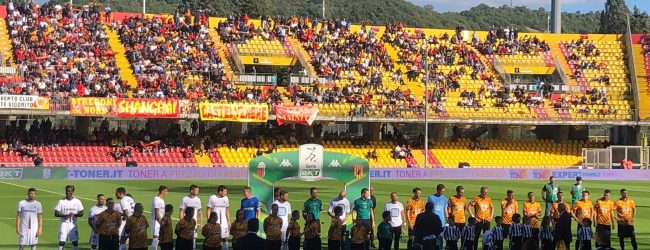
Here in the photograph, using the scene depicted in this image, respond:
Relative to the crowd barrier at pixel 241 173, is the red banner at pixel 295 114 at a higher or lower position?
higher

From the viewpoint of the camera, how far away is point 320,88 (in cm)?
7069

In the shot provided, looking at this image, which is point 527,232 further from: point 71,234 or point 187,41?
point 187,41

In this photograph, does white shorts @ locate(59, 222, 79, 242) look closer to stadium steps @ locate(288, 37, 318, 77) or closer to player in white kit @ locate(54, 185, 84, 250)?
player in white kit @ locate(54, 185, 84, 250)

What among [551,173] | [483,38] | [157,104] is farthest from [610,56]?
[157,104]

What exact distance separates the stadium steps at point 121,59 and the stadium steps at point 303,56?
11.3 meters

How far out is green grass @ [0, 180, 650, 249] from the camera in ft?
104

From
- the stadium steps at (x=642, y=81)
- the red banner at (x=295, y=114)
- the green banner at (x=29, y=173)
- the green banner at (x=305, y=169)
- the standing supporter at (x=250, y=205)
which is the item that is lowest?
the green banner at (x=29, y=173)

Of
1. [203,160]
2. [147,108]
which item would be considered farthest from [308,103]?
[147,108]

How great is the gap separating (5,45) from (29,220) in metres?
44.6

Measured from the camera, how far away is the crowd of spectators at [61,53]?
208ft

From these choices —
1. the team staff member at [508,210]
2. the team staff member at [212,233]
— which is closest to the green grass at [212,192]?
the team staff member at [508,210]

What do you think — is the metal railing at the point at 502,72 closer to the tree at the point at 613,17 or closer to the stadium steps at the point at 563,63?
the stadium steps at the point at 563,63

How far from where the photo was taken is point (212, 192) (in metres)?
46.8

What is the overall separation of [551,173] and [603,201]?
3802cm
